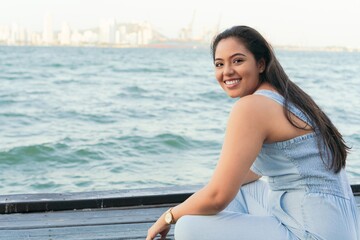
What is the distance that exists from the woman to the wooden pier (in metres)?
0.68

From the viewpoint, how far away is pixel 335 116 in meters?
11.9

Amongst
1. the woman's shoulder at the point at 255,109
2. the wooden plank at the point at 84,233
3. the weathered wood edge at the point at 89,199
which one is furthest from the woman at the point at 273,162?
the weathered wood edge at the point at 89,199

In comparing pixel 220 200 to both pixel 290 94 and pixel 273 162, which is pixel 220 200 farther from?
pixel 290 94

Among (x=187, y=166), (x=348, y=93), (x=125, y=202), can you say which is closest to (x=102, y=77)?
(x=348, y=93)

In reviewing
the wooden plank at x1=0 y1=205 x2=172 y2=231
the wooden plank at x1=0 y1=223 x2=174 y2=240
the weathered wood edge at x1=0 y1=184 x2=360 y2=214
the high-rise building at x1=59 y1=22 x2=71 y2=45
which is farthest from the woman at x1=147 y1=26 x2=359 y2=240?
the high-rise building at x1=59 y1=22 x2=71 y2=45

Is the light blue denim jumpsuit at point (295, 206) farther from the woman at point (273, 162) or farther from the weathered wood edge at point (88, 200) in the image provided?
the weathered wood edge at point (88, 200)

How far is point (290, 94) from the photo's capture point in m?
1.77

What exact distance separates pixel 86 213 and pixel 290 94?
137cm

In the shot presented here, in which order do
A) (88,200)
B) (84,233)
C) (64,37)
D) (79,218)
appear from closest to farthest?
1. (84,233)
2. (79,218)
3. (88,200)
4. (64,37)

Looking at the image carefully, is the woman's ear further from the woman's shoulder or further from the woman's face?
the woman's shoulder

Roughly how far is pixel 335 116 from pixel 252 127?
419 inches

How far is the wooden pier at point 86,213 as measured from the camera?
2.52 metres

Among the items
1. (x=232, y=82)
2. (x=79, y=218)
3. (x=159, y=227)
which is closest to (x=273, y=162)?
(x=232, y=82)

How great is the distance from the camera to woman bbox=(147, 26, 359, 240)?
5.62ft
